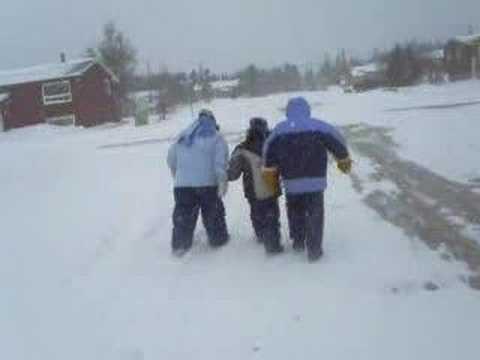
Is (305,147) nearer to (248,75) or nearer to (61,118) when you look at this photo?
(61,118)

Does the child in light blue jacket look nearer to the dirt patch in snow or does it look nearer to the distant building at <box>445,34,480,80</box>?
the dirt patch in snow

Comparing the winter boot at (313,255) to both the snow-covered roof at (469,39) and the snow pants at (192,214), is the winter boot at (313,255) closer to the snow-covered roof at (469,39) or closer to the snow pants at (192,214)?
the snow pants at (192,214)

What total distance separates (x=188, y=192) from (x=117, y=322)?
99.8 inches

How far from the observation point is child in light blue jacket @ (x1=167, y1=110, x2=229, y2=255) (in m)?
8.56

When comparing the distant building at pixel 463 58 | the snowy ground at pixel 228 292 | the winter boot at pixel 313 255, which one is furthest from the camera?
the distant building at pixel 463 58

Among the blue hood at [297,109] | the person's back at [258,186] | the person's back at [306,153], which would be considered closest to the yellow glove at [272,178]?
the person's back at [258,186]

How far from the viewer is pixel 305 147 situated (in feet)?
25.6

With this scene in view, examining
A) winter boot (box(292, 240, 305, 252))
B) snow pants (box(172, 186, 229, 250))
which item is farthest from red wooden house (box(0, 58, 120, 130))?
winter boot (box(292, 240, 305, 252))

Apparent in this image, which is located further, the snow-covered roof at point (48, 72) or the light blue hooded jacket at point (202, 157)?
the snow-covered roof at point (48, 72)

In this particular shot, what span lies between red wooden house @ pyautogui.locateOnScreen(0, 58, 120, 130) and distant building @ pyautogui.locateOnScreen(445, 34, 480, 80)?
1049 inches

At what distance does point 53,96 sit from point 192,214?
46951 millimetres

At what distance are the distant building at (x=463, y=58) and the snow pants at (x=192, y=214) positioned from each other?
49.8m

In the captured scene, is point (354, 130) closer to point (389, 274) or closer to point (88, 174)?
point (88, 174)

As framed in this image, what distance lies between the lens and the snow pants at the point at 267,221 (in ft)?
26.6
